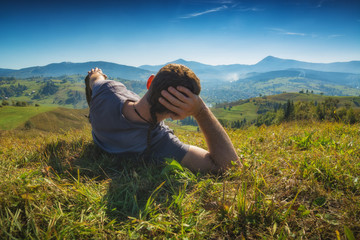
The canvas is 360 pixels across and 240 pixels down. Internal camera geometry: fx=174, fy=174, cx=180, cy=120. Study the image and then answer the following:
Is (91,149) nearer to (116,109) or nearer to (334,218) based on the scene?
(116,109)

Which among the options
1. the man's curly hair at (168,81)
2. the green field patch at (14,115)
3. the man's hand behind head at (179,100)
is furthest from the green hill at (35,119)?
the man's hand behind head at (179,100)

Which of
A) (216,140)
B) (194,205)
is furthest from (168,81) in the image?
(194,205)

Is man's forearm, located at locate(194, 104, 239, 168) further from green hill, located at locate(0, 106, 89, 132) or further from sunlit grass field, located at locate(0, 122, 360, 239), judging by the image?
green hill, located at locate(0, 106, 89, 132)

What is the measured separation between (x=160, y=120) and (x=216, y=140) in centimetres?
101

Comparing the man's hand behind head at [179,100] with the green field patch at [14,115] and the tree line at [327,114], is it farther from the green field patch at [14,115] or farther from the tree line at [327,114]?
the green field patch at [14,115]

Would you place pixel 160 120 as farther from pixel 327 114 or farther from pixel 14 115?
pixel 14 115

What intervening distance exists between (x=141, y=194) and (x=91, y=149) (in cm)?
186

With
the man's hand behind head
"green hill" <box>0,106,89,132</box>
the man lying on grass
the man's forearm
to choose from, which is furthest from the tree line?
"green hill" <box>0,106,89,132</box>

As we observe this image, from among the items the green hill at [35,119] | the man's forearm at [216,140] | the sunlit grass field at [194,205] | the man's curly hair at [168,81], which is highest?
the man's curly hair at [168,81]

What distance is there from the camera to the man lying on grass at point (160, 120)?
250 centimetres

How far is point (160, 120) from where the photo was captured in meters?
2.81

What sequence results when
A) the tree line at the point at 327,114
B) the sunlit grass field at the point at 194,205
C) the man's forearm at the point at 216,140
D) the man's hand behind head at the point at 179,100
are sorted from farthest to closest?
the tree line at the point at 327,114 → the man's forearm at the point at 216,140 → the man's hand behind head at the point at 179,100 → the sunlit grass field at the point at 194,205

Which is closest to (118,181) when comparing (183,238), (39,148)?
(183,238)

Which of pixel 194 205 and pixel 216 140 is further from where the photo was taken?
pixel 216 140
